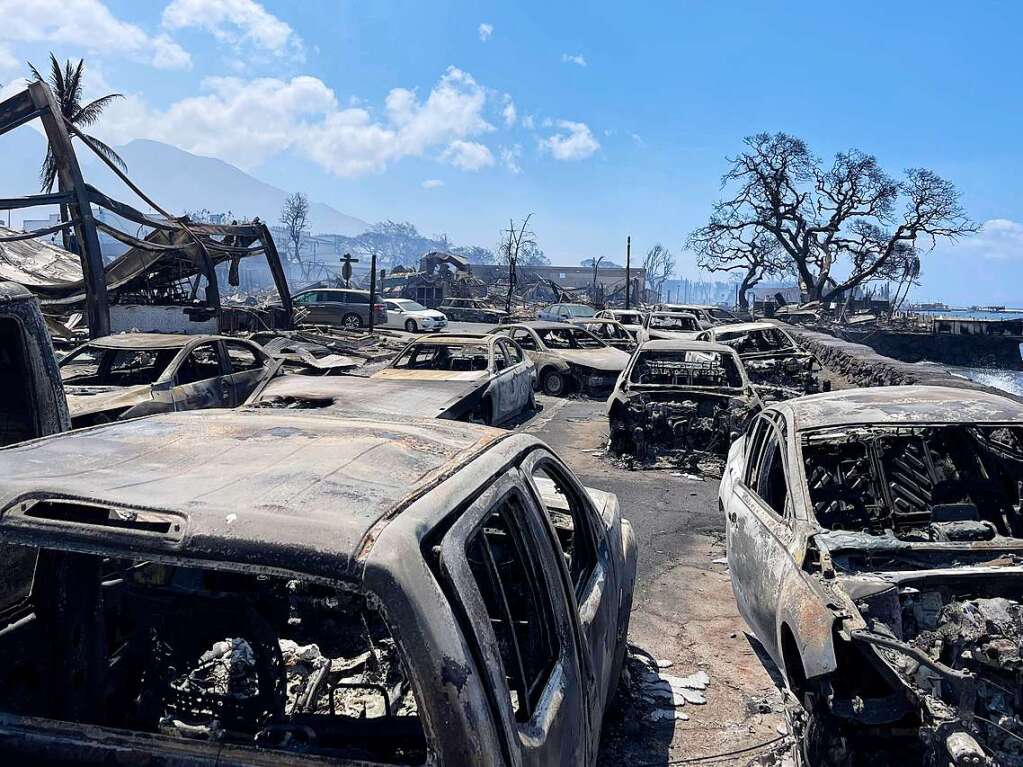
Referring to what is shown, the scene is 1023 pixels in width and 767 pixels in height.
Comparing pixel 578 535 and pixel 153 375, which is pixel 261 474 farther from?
pixel 153 375

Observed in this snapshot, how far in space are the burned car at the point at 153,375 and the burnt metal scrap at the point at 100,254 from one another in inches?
187

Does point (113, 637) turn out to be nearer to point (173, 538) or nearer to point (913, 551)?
point (173, 538)

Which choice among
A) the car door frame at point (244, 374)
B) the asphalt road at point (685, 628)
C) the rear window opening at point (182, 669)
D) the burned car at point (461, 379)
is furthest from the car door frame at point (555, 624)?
the car door frame at point (244, 374)

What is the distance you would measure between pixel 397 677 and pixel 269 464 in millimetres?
1027

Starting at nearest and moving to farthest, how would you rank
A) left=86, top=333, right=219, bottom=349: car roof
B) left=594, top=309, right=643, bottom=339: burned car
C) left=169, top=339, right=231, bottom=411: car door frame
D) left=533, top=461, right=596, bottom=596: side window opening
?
left=533, top=461, right=596, bottom=596: side window opening → left=169, top=339, right=231, bottom=411: car door frame → left=86, top=333, right=219, bottom=349: car roof → left=594, top=309, right=643, bottom=339: burned car

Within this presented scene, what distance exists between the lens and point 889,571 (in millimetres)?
4008

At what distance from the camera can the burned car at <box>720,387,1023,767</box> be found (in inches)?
122

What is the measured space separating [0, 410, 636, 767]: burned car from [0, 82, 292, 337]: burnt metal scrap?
496 inches

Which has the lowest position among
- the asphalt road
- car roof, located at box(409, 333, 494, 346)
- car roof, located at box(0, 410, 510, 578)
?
the asphalt road

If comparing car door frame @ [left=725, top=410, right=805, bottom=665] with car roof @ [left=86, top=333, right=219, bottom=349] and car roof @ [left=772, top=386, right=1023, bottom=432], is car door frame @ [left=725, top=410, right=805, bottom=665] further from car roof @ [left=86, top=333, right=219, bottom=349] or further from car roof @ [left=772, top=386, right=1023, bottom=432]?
car roof @ [left=86, top=333, right=219, bottom=349]

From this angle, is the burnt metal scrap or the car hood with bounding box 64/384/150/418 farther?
the burnt metal scrap

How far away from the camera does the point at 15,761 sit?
197 centimetres

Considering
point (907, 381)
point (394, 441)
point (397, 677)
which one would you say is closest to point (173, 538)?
point (394, 441)

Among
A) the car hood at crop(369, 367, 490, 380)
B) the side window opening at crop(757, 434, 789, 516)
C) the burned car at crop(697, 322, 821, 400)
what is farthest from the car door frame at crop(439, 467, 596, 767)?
the burned car at crop(697, 322, 821, 400)
